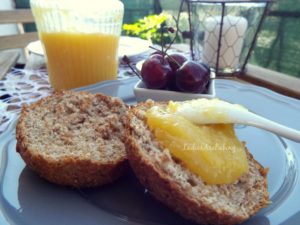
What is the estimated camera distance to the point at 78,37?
1.46 metres

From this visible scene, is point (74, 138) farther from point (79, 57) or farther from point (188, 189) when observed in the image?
point (79, 57)

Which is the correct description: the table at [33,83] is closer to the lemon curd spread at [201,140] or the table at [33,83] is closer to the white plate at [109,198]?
the white plate at [109,198]

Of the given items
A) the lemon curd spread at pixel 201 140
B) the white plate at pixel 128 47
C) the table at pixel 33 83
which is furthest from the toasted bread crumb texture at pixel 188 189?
the white plate at pixel 128 47

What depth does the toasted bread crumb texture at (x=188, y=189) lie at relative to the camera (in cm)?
69

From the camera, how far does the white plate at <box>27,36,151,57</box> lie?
184 cm

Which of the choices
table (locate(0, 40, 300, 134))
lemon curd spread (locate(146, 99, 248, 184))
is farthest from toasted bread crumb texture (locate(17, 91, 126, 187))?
table (locate(0, 40, 300, 134))

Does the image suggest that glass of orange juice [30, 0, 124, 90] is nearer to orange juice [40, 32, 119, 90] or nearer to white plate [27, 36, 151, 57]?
orange juice [40, 32, 119, 90]

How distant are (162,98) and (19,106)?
66 cm

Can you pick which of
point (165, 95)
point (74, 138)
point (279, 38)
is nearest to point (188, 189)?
point (74, 138)

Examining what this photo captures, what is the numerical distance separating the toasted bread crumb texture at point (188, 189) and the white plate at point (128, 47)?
3.75ft

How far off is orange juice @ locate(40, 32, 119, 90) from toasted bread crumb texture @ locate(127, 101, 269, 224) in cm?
81

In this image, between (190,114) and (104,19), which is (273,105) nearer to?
(190,114)

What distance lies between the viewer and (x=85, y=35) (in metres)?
1.47

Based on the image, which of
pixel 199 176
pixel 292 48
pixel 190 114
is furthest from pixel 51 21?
pixel 292 48
